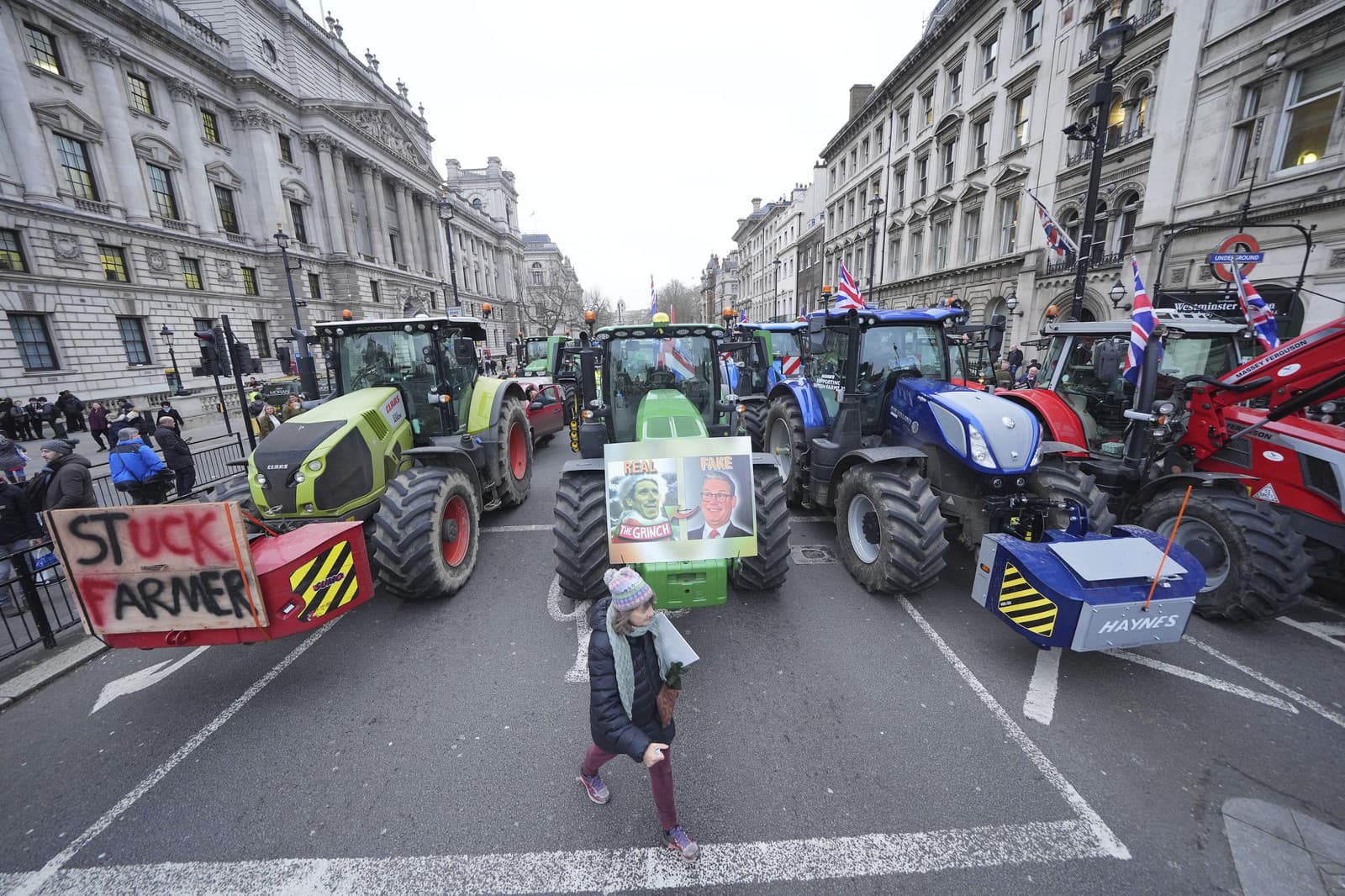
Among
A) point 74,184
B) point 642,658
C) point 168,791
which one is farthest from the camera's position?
point 74,184

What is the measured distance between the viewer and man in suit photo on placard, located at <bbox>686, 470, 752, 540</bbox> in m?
4.19

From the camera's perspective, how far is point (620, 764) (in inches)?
134

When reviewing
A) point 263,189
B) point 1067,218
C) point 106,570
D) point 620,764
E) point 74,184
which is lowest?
point 620,764

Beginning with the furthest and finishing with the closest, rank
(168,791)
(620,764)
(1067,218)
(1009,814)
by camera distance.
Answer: (1067,218), (620,764), (168,791), (1009,814)

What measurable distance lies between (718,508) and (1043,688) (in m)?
2.92

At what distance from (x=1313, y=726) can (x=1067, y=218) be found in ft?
68.1

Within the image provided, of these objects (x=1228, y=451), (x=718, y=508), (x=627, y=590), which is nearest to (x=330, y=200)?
(x=718, y=508)

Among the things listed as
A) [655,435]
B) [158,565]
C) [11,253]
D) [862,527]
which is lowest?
[862,527]

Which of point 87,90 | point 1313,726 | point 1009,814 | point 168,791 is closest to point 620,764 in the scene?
Answer: point 1009,814

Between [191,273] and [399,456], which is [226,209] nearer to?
[191,273]

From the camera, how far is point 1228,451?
518cm

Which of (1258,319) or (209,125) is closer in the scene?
(1258,319)

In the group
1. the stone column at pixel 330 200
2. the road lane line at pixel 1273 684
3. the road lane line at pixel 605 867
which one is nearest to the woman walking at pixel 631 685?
the road lane line at pixel 605 867

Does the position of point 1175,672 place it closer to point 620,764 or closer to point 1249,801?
point 1249,801
